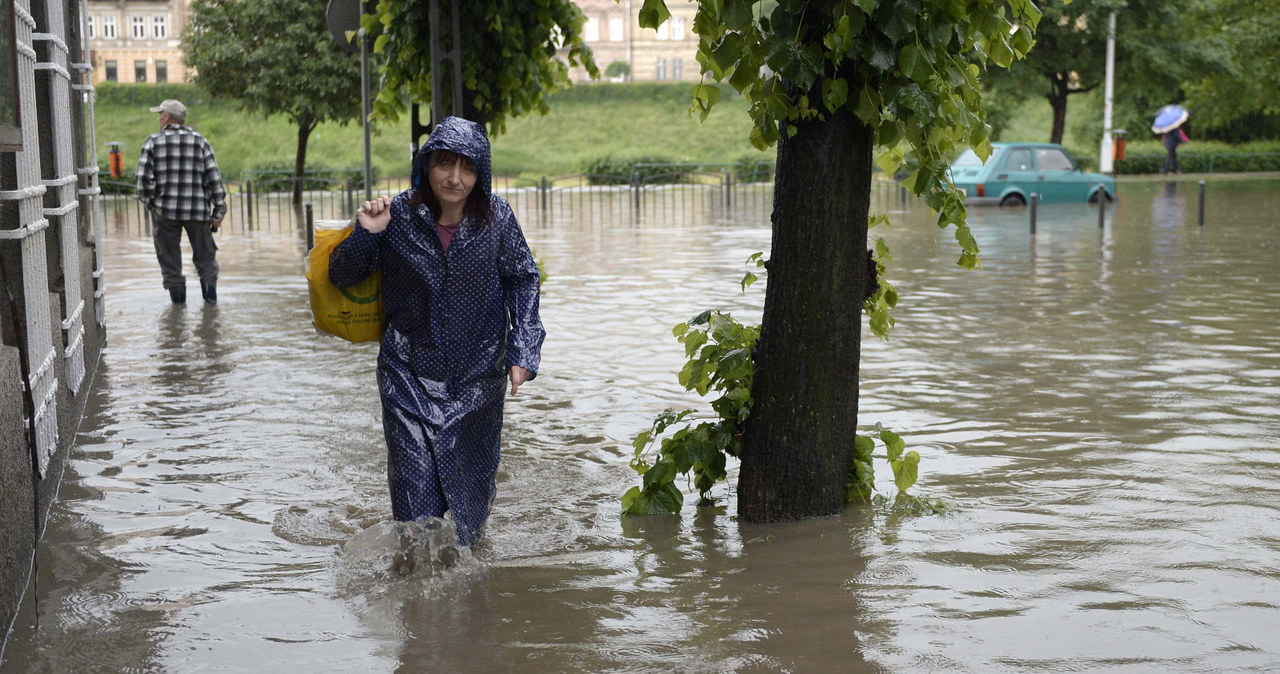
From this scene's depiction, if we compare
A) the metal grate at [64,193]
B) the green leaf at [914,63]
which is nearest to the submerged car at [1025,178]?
the metal grate at [64,193]

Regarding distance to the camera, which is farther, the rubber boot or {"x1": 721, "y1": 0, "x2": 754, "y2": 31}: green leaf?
the rubber boot

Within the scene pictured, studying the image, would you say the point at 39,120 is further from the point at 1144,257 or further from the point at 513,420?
the point at 1144,257

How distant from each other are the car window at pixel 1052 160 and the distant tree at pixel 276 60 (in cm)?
1348

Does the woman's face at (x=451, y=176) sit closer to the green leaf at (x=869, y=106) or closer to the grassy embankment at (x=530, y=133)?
the green leaf at (x=869, y=106)

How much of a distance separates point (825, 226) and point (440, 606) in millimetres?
2008

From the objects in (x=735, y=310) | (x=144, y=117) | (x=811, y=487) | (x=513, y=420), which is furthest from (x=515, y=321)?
(x=144, y=117)

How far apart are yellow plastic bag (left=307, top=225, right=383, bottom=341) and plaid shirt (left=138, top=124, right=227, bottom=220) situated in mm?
7650

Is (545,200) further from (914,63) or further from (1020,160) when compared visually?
(914,63)

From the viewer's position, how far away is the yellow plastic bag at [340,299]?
16.5 ft

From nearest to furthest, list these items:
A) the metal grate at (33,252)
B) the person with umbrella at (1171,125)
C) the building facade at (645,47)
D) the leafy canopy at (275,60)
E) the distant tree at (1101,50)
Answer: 1. the metal grate at (33,252)
2. the leafy canopy at (275,60)
3. the distant tree at (1101,50)
4. the person with umbrella at (1171,125)
5. the building facade at (645,47)

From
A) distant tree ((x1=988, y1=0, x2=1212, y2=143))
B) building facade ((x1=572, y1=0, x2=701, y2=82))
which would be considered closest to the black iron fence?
distant tree ((x1=988, y1=0, x2=1212, y2=143))

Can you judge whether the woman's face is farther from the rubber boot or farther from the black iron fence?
the black iron fence

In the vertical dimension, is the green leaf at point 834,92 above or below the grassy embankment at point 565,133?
below

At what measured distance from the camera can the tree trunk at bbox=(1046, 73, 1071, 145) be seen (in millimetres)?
37062
